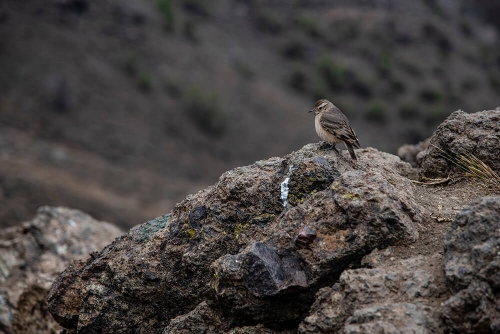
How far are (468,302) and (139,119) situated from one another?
25.5 metres

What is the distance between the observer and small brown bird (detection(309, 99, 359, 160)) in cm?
635

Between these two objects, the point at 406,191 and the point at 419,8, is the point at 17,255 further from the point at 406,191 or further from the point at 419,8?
the point at 419,8

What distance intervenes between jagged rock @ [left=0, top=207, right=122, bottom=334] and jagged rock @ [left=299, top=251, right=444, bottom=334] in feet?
16.6

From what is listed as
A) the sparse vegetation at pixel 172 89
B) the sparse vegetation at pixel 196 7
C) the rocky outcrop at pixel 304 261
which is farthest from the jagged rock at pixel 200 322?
the sparse vegetation at pixel 196 7

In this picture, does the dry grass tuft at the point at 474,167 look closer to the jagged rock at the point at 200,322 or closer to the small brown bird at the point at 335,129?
the small brown bird at the point at 335,129

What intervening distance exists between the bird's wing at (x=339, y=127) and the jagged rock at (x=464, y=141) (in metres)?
0.88

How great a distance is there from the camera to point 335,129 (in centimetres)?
654

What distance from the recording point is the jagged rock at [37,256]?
782 cm

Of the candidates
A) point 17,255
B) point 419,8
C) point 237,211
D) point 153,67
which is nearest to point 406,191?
point 237,211

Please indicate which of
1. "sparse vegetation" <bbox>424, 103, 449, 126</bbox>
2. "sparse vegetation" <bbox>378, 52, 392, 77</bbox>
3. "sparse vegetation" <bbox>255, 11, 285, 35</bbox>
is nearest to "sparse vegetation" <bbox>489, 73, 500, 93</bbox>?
"sparse vegetation" <bbox>424, 103, 449, 126</bbox>

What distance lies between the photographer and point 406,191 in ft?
17.1

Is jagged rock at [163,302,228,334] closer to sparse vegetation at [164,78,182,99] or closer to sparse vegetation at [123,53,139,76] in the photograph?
sparse vegetation at [123,53,139,76]

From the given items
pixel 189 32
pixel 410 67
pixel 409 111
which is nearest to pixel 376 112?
pixel 409 111

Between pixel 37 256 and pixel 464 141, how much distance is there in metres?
6.98
